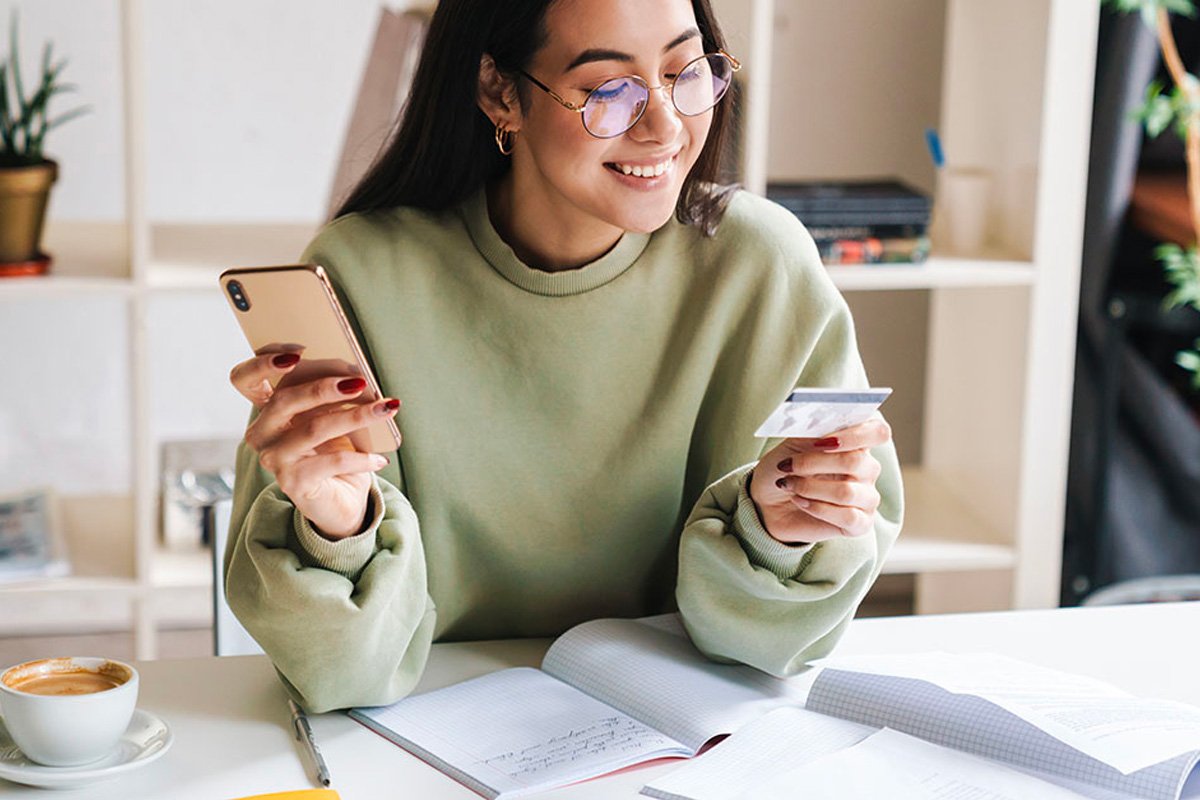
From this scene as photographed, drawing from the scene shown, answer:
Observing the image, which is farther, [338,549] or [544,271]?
[544,271]

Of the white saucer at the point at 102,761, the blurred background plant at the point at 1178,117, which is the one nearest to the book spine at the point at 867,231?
the blurred background plant at the point at 1178,117

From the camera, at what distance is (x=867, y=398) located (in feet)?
3.76

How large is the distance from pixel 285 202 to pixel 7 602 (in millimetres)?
889

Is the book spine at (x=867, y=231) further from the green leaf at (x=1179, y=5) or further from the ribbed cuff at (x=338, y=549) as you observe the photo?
the ribbed cuff at (x=338, y=549)

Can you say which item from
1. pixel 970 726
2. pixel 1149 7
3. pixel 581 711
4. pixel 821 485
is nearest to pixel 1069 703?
pixel 970 726

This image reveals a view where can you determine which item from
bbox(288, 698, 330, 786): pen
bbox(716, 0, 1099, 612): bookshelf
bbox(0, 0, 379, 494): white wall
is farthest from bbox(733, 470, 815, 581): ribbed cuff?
bbox(0, 0, 379, 494): white wall

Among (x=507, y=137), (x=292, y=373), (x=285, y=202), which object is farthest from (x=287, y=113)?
(x=292, y=373)

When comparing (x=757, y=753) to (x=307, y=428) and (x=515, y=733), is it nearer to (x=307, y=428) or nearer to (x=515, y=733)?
(x=515, y=733)

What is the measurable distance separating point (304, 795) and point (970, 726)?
493 mm

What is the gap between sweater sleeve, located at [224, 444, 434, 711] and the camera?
3.96 ft

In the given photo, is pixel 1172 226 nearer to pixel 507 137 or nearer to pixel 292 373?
pixel 507 137

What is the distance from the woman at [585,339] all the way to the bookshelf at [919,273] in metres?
0.83

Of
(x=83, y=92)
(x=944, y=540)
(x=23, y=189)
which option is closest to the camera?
(x=23, y=189)

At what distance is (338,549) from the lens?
48.2 inches
